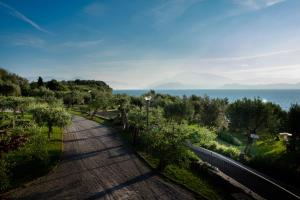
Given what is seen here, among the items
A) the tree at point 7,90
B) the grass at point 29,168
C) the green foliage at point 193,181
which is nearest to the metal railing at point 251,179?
the green foliage at point 193,181

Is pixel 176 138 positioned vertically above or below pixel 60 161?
above

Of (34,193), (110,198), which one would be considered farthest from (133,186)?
(34,193)

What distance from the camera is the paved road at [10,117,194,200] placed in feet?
38.0

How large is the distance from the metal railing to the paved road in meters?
3.62

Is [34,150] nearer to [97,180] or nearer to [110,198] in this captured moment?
[97,180]

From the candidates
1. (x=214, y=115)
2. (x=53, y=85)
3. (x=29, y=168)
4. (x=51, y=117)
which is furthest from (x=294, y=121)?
(x=53, y=85)

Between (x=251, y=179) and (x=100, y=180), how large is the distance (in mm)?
9292

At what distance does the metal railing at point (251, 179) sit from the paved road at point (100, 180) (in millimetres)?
3624

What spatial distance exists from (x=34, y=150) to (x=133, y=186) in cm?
745

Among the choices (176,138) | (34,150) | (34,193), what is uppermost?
(176,138)

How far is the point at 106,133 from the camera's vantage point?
27625 millimetres

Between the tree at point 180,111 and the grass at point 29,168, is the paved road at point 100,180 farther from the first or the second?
the tree at point 180,111

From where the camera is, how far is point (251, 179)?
12102 millimetres

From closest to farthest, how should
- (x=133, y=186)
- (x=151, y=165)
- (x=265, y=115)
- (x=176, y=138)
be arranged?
(x=133, y=186) < (x=176, y=138) < (x=151, y=165) < (x=265, y=115)
